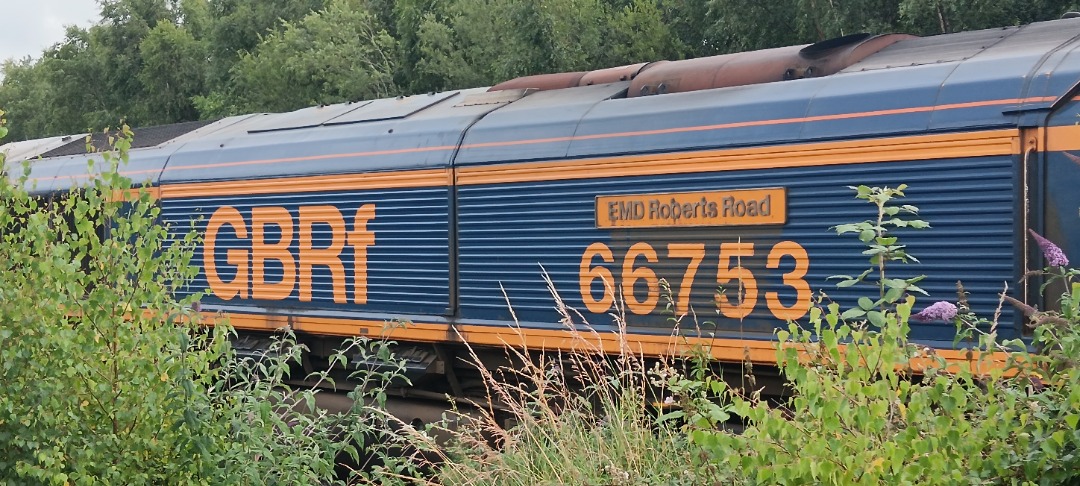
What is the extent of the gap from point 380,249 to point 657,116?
2.70 m

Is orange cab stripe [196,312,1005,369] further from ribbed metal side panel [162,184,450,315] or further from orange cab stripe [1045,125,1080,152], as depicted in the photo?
orange cab stripe [1045,125,1080,152]

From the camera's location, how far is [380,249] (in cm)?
846

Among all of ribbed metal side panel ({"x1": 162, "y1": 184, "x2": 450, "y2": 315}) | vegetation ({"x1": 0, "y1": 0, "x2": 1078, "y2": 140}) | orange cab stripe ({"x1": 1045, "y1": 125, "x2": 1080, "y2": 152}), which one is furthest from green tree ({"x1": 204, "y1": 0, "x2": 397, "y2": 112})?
orange cab stripe ({"x1": 1045, "y1": 125, "x2": 1080, "y2": 152})

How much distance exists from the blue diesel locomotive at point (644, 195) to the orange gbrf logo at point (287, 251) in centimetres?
2

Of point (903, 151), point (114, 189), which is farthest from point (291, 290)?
point (903, 151)

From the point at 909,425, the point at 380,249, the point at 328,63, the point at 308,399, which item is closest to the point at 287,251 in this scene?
the point at 380,249

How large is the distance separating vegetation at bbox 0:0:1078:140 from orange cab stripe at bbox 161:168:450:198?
1007cm

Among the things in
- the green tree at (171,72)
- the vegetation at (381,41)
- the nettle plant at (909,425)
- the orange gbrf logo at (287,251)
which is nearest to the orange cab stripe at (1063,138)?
the nettle plant at (909,425)

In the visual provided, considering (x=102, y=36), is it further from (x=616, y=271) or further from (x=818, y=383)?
(x=818, y=383)

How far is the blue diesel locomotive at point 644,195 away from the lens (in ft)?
17.9

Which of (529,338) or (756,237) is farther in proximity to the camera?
→ (529,338)

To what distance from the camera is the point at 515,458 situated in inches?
194

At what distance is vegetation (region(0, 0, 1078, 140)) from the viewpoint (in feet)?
57.7

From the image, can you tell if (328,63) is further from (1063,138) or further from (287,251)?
(1063,138)
